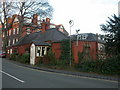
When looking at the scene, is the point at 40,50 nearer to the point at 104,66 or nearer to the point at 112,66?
the point at 104,66

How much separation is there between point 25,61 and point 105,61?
15.9m

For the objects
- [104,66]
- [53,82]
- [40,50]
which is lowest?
[53,82]

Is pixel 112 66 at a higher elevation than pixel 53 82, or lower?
higher

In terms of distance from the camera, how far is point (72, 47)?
66.6 ft

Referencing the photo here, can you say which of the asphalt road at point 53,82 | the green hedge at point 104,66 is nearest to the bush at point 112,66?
the green hedge at point 104,66

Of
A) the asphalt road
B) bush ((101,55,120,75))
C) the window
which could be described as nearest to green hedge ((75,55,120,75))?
bush ((101,55,120,75))

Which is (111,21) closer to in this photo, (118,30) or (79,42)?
(118,30)

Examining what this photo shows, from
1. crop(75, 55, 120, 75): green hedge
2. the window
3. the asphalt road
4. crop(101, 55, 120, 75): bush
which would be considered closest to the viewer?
the asphalt road

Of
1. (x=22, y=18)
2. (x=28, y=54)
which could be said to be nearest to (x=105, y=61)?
(x=28, y=54)

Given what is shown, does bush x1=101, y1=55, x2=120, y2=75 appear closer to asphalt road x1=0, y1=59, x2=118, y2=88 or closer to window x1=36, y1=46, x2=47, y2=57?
asphalt road x1=0, y1=59, x2=118, y2=88

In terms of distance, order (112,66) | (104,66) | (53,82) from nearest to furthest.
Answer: (53,82), (112,66), (104,66)

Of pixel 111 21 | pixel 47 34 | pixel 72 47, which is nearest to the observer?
pixel 111 21

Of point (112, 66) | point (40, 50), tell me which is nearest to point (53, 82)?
point (112, 66)

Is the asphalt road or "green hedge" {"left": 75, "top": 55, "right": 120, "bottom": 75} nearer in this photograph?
the asphalt road
